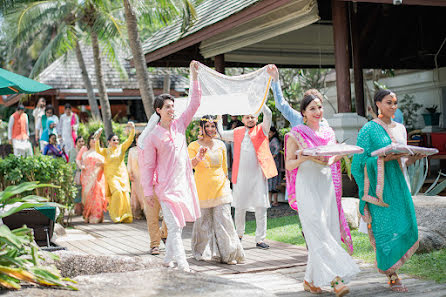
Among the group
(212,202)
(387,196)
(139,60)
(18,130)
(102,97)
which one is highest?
(139,60)

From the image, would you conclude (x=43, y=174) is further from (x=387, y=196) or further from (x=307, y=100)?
(x=387, y=196)

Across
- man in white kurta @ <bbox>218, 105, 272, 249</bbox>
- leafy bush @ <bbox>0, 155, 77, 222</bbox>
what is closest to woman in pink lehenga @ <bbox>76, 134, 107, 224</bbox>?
leafy bush @ <bbox>0, 155, 77, 222</bbox>

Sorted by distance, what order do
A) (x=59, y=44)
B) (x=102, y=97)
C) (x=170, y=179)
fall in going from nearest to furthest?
(x=170, y=179)
(x=102, y=97)
(x=59, y=44)

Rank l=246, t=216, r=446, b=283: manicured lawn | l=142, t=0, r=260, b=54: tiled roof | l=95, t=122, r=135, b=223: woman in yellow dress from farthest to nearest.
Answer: l=95, t=122, r=135, b=223: woman in yellow dress < l=142, t=0, r=260, b=54: tiled roof < l=246, t=216, r=446, b=283: manicured lawn

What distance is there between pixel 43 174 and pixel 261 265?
212 inches

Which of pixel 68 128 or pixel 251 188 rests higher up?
pixel 68 128

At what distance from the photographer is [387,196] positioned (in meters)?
5.80

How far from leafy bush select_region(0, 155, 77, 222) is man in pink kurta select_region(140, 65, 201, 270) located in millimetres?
4670

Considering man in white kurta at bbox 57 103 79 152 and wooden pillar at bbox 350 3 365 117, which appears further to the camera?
man in white kurta at bbox 57 103 79 152

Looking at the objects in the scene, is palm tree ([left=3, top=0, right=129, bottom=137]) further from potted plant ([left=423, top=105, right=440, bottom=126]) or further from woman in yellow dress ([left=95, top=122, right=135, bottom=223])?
potted plant ([left=423, top=105, right=440, bottom=126])

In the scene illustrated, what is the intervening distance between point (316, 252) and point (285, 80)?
74.2 feet

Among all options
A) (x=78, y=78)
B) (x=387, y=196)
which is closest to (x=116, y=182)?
(x=387, y=196)

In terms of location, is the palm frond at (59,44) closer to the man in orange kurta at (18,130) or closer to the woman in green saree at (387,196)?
the man in orange kurta at (18,130)

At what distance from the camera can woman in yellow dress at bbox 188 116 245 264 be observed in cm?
743
